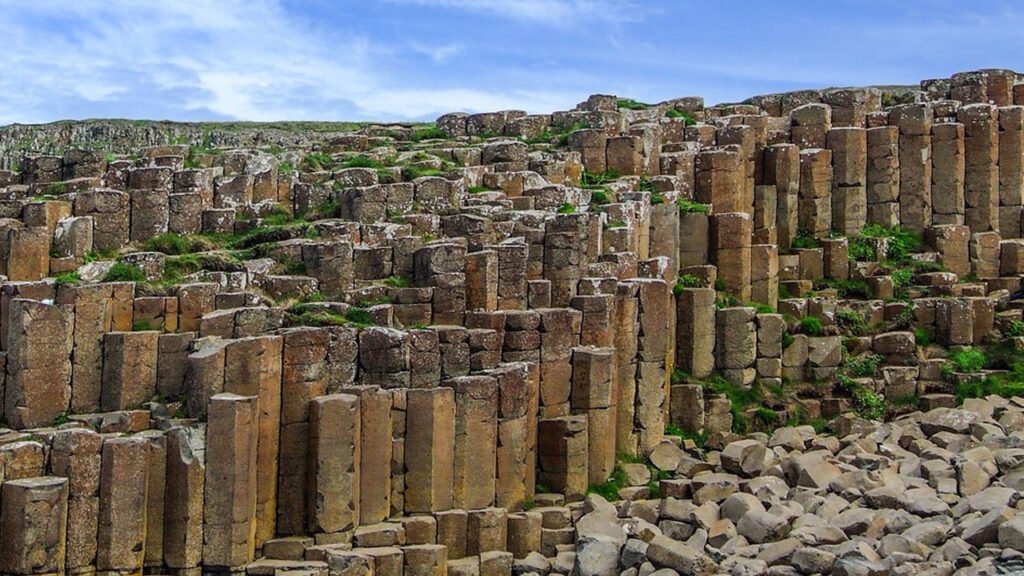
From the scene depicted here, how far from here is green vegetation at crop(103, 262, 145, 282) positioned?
32406 mm

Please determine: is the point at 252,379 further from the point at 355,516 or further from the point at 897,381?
the point at 897,381

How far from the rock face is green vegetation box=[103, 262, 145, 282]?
0.30 feet

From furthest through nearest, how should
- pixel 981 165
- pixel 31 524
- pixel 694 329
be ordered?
pixel 981 165 → pixel 694 329 → pixel 31 524

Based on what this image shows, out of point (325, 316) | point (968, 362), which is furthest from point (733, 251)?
point (325, 316)

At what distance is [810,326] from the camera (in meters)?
40.4

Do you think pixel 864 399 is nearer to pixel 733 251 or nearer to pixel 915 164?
pixel 733 251

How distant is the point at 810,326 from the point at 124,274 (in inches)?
662

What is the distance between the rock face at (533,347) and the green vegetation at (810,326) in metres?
0.08

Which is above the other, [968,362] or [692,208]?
[692,208]

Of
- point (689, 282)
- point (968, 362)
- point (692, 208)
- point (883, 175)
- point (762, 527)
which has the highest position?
point (883, 175)

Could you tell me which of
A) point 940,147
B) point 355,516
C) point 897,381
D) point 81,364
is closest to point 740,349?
point 897,381

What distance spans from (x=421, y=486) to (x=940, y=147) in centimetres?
1967

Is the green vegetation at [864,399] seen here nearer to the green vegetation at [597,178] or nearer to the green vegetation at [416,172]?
the green vegetation at [597,178]

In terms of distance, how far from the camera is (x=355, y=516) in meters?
30.4
